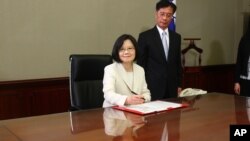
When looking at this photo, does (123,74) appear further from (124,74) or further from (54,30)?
(54,30)

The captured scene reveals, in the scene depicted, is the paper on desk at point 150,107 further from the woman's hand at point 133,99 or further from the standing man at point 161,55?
the standing man at point 161,55

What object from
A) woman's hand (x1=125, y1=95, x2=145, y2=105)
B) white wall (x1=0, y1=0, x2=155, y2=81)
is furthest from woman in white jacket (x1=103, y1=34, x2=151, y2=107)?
white wall (x1=0, y1=0, x2=155, y2=81)

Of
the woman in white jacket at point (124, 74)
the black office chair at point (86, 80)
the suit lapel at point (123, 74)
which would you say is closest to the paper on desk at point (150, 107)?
the woman in white jacket at point (124, 74)

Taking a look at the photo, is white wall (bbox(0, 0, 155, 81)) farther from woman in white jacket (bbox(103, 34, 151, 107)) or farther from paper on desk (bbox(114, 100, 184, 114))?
paper on desk (bbox(114, 100, 184, 114))

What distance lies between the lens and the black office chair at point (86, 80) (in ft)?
8.46

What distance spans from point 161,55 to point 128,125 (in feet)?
4.80

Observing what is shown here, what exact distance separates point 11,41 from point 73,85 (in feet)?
3.32

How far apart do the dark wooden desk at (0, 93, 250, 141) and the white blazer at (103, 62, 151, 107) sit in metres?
0.17

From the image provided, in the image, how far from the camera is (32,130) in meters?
1.60

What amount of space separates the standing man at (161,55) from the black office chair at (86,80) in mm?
496

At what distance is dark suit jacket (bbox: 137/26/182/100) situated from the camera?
3.05 metres

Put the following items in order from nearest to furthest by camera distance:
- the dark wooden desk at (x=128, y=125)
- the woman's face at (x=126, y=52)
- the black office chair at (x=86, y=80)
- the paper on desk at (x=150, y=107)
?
the dark wooden desk at (x=128, y=125), the paper on desk at (x=150, y=107), the woman's face at (x=126, y=52), the black office chair at (x=86, y=80)

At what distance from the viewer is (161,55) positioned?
10.00 feet

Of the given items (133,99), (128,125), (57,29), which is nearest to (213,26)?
(57,29)
